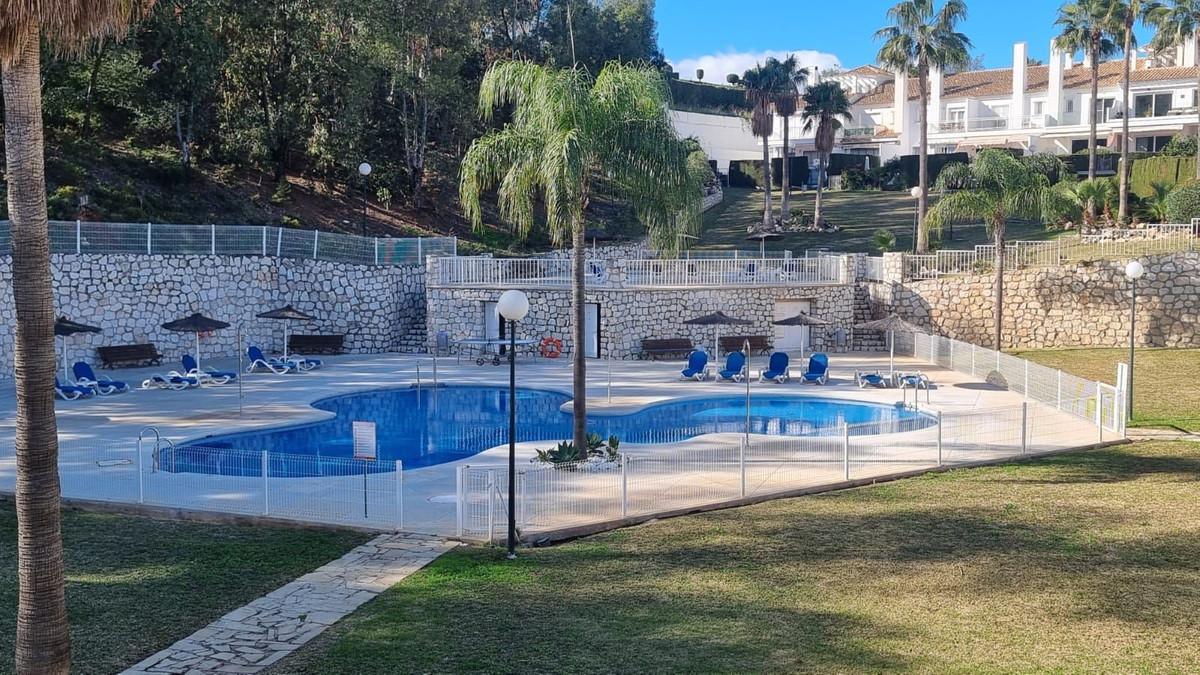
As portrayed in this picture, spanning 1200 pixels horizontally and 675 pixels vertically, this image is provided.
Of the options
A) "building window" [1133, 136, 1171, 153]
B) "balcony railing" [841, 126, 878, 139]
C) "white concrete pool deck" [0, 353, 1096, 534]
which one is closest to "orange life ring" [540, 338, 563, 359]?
"white concrete pool deck" [0, 353, 1096, 534]

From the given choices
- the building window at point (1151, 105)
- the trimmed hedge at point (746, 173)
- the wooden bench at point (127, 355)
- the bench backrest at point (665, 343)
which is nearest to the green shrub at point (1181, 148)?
the building window at point (1151, 105)

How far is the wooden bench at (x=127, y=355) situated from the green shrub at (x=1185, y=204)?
35.3 m

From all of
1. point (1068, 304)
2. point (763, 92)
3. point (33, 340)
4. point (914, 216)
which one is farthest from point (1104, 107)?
point (33, 340)

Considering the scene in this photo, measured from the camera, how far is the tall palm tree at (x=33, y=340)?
8320 millimetres

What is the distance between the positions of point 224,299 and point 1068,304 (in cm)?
2585

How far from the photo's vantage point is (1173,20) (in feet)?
160

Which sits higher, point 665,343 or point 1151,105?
point 1151,105

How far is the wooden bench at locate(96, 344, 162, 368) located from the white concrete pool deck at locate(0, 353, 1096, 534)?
1.11 ft

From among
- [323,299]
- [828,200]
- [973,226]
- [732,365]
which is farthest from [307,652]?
[828,200]

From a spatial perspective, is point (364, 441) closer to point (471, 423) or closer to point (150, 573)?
point (150, 573)

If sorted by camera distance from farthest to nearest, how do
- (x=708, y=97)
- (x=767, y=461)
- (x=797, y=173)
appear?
(x=708, y=97), (x=797, y=173), (x=767, y=461)

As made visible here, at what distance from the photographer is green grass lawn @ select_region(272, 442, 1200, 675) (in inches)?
384

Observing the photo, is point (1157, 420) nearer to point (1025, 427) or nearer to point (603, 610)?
point (1025, 427)

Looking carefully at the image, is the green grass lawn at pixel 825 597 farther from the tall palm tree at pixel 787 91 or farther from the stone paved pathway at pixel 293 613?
the tall palm tree at pixel 787 91
